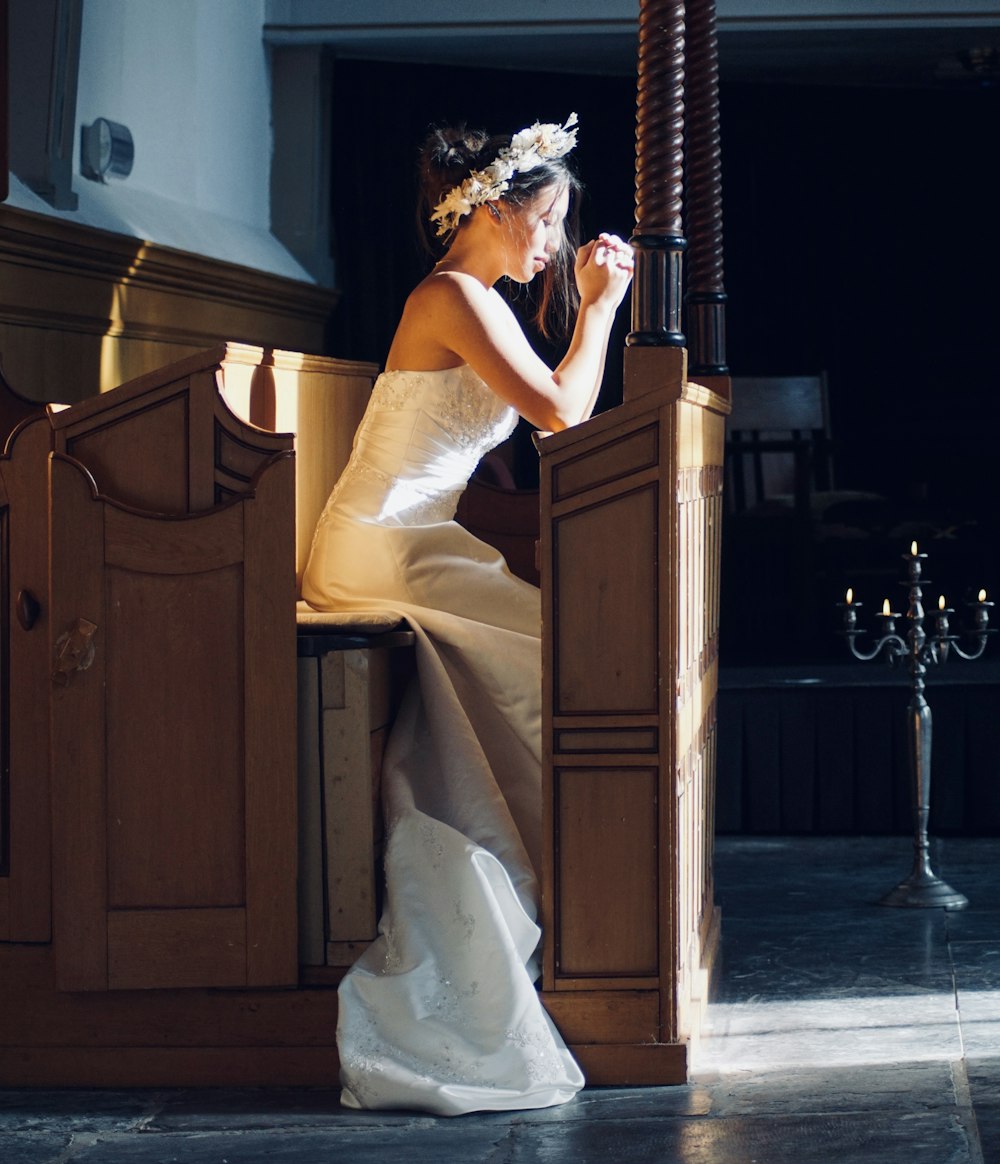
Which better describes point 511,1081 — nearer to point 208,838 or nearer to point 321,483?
point 208,838

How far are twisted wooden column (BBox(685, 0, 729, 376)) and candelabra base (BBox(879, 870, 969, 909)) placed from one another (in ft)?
4.30

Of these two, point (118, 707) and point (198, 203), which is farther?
point (198, 203)

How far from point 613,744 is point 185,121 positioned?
3062mm

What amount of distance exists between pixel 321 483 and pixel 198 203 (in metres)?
2.11

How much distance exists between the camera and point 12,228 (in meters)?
3.91

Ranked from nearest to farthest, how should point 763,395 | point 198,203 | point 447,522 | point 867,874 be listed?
point 447,522 → point 867,874 → point 198,203 → point 763,395

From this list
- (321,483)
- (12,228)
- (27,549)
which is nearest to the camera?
(27,549)

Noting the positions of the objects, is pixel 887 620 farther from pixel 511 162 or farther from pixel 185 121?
pixel 185 121

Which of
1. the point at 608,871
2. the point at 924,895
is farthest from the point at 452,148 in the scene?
the point at 924,895

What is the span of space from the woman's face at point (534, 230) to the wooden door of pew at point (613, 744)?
23.8 inches

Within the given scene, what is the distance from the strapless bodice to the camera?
3.23 m

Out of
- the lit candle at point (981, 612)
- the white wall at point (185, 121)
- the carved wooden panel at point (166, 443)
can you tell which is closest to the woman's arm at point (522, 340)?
the carved wooden panel at point (166, 443)

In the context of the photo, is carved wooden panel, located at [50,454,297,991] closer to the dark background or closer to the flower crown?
the flower crown

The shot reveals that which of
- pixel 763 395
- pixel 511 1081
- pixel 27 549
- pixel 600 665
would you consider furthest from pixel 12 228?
pixel 763 395
